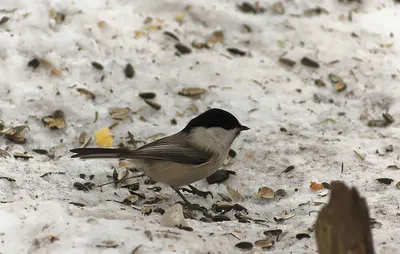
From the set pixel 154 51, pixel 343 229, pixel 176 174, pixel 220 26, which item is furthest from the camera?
pixel 220 26

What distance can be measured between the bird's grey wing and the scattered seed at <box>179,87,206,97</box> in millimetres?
895

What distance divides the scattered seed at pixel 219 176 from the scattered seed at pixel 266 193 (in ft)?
0.71

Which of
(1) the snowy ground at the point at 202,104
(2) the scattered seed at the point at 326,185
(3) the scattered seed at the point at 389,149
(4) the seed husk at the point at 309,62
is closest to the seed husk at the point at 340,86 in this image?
(1) the snowy ground at the point at 202,104

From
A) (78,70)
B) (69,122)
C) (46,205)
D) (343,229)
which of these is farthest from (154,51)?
(343,229)

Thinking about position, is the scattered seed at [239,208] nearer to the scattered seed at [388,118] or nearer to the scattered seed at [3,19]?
the scattered seed at [388,118]

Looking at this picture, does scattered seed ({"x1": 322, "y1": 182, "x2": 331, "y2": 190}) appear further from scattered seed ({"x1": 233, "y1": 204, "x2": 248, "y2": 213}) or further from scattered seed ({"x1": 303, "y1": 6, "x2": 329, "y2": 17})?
scattered seed ({"x1": 303, "y1": 6, "x2": 329, "y2": 17})

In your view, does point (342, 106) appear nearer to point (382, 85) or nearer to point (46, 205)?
point (382, 85)

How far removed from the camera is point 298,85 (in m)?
3.59

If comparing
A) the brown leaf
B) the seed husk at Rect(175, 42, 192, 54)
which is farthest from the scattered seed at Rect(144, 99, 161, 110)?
the brown leaf

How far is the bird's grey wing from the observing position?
2475mm

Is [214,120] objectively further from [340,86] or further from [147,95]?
[340,86]

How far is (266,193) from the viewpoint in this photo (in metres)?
2.59

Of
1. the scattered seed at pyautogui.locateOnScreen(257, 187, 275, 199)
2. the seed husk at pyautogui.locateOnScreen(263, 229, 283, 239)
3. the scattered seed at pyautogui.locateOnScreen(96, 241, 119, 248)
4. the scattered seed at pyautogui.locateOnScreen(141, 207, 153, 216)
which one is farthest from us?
the scattered seed at pyautogui.locateOnScreen(257, 187, 275, 199)

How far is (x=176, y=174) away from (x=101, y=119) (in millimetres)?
836
